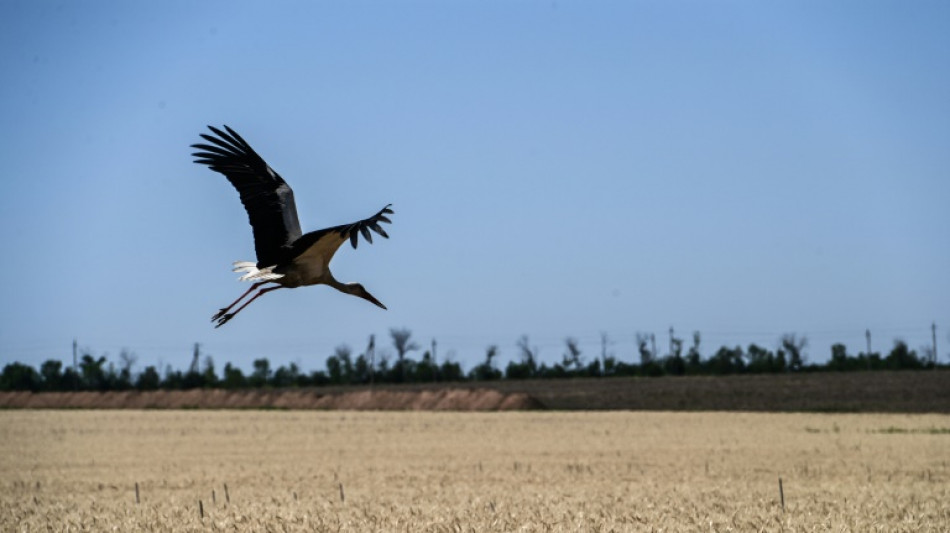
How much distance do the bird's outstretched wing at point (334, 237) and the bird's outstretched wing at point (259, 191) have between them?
657mm

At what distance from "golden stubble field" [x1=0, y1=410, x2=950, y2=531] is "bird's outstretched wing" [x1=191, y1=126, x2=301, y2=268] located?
232 inches

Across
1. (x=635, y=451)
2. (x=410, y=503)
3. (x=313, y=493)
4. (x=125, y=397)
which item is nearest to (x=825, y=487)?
(x=410, y=503)

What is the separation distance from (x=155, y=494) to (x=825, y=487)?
1237 centimetres

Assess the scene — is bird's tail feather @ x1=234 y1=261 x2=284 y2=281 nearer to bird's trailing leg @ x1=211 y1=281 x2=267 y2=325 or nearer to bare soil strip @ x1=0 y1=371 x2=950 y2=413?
bird's trailing leg @ x1=211 y1=281 x2=267 y2=325

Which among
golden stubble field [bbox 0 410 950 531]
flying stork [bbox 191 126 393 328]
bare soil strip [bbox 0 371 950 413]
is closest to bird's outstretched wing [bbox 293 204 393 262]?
flying stork [bbox 191 126 393 328]

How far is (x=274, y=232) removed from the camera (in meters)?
10.2

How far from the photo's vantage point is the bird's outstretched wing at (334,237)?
8773 millimetres

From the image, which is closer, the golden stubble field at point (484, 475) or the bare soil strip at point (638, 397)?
the golden stubble field at point (484, 475)

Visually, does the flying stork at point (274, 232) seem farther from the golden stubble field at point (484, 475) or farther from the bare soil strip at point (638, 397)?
the bare soil strip at point (638, 397)

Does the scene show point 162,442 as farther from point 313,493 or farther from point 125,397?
point 125,397

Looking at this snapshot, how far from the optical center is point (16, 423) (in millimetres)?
57188

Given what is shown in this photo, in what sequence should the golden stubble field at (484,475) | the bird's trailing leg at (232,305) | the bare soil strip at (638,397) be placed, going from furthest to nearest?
the bare soil strip at (638,397) → the golden stubble field at (484,475) → the bird's trailing leg at (232,305)

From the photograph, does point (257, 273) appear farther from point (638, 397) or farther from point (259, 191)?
point (638, 397)

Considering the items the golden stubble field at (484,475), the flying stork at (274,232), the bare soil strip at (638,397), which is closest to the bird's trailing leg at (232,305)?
the flying stork at (274,232)
